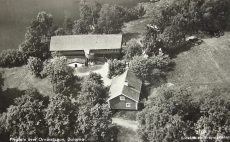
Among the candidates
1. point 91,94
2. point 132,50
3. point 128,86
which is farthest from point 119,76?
point 132,50

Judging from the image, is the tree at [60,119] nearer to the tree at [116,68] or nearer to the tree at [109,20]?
the tree at [116,68]

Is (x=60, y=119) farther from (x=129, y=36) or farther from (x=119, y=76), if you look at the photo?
(x=129, y=36)

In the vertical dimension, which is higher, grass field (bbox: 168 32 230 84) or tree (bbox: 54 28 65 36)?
tree (bbox: 54 28 65 36)

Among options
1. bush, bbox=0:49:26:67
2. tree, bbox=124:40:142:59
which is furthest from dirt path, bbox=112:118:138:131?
bush, bbox=0:49:26:67

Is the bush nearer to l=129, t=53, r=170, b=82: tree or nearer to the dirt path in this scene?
l=129, t=53, r=170, b=82: tree

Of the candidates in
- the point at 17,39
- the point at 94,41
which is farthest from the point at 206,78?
the point at 17,39

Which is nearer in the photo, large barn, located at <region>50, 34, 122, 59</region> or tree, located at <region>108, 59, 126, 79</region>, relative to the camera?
tree, located at <region>108, 59, 126, 79</region>

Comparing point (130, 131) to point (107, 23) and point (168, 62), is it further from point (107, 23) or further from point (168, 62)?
point (107, 23)
